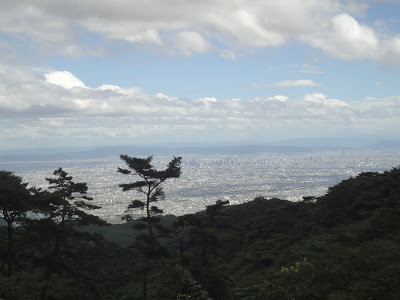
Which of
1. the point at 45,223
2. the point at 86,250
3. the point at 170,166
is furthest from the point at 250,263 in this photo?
the point at 45,223

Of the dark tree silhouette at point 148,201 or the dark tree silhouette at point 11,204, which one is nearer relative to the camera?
the dark tree silhouette at point 11,204

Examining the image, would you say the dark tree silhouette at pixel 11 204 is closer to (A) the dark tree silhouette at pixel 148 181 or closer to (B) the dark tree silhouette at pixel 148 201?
(B) the dark tree silhouette at pixel 148 201

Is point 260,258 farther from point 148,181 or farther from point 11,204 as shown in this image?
point 11,204

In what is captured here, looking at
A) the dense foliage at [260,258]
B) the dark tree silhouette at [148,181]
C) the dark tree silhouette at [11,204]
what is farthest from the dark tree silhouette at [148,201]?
the dark tree silhouette at [11,204]

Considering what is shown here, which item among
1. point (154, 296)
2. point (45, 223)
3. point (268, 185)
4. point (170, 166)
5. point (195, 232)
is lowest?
point (268, 185)

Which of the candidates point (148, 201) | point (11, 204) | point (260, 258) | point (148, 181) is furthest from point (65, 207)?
point (260, 258)

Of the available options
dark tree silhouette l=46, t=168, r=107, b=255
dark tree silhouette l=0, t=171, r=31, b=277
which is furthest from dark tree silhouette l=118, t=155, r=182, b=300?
dark tree silhouette l=0, t=171, r=31, b=277

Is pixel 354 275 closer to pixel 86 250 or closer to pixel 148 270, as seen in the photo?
pixel 148 270

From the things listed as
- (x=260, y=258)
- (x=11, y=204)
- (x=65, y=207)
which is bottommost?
(x=260, y=258)

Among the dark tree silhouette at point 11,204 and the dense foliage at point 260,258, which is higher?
the dark tree silhouette at point 11,204
